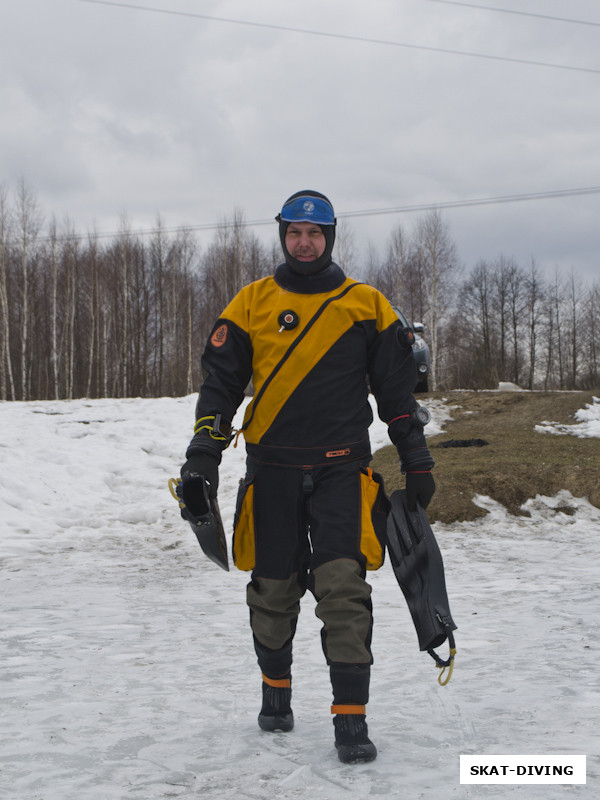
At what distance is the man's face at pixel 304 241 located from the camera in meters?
3.09

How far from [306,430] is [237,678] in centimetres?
145

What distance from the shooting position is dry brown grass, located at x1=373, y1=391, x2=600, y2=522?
9.28 metres

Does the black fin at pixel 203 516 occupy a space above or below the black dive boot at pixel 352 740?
above

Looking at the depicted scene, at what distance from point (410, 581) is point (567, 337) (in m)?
56.7

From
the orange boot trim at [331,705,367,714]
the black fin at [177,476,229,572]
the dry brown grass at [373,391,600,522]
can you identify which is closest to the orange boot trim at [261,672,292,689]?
the orange boot trim at [331,705,367,714]

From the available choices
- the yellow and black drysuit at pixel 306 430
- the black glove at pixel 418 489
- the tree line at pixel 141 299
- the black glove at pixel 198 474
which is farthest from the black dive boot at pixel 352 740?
the tree line at pixel 141 299

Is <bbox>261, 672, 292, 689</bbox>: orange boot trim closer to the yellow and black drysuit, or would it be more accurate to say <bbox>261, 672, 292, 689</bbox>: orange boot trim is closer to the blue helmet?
the yellow and black drysuit

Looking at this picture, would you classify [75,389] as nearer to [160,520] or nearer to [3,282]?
[3,282]

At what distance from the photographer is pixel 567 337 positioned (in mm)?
55875

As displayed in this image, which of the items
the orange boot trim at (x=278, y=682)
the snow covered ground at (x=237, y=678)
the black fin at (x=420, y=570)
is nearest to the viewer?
the snow covered ground at (x=237, y=678)

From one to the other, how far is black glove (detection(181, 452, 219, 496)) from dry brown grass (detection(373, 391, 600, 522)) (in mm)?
6157

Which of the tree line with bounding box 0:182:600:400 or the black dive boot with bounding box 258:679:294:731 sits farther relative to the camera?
the tree line with bounding box 0:182:600:400

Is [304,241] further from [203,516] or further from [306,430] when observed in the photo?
[203,516]

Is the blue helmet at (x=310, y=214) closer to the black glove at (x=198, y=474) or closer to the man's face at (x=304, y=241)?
the man's face at (x=304, y=241)
